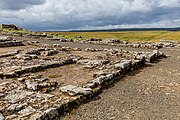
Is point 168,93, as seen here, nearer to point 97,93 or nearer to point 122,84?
point 122,84

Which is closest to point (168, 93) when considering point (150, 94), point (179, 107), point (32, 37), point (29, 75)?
point (150, 94)

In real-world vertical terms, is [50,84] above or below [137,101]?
above

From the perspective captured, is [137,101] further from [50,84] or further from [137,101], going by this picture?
[50,84]

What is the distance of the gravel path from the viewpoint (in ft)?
45.1

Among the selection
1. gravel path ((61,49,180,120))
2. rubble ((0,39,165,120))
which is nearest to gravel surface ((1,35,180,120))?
gravel path ((61,49,180,120))

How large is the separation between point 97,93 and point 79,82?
7.59 ft

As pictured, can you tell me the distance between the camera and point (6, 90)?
16266 millimetres

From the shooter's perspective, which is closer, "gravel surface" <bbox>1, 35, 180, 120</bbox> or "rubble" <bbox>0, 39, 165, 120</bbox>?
"rubble" <bbox>0, 39, 165, 120</bbox>

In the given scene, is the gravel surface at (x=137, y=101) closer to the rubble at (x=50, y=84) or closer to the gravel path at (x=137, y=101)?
the gravel path at (x=137, y=101)

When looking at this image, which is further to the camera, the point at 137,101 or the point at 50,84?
the point at 50,84

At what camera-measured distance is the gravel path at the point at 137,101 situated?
13758 mm

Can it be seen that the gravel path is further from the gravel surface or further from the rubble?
→ the rubble

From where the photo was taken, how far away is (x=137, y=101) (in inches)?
624

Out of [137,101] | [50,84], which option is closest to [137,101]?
→ [137,101]
